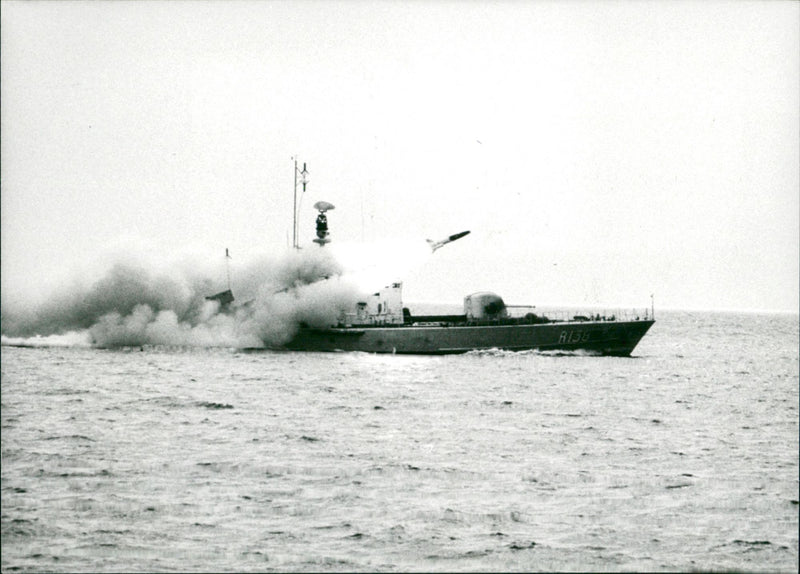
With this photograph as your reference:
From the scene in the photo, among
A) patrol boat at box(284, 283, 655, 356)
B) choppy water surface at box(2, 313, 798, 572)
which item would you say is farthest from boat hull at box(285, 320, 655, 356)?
choppy water surface at box(2, 313, 798, 572)

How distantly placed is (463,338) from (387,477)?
1646 inches

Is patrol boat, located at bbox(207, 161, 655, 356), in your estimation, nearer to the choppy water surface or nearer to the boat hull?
the boat hull

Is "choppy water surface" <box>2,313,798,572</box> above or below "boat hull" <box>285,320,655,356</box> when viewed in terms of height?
below

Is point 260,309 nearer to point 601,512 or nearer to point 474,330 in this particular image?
point 474,330

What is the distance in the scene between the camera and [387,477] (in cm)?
2623

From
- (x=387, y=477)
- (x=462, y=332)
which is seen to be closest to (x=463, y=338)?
(x=462, y=332)

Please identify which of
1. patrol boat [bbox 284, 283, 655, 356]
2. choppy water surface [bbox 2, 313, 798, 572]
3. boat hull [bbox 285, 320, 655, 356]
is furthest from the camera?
patrol boat [bbox 284, 283, 655, 356]

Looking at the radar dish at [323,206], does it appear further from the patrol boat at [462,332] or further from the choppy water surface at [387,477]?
the choppy water surface at [387,477]

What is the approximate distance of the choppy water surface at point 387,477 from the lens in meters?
19.8

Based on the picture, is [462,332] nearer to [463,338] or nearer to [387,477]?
[463,338]

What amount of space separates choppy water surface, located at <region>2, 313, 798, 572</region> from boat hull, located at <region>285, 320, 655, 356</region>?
15.1 m

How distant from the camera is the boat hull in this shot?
219ft

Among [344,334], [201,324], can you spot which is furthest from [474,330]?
[201,324]

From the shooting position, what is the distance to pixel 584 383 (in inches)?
2153
